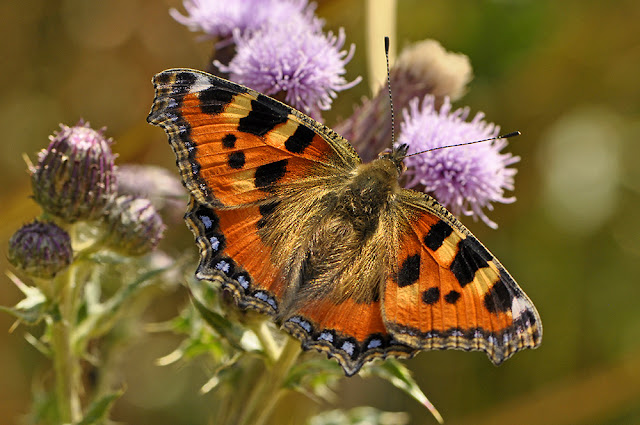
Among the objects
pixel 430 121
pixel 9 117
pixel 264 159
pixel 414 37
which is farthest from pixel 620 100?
pixel 9 117

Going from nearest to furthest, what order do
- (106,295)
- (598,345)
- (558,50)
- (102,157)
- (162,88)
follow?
1. (162,88)
2. (102,157)
3. (106,295)
4. (598,345)
5. (558,50)

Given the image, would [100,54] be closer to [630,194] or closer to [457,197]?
[457,197]

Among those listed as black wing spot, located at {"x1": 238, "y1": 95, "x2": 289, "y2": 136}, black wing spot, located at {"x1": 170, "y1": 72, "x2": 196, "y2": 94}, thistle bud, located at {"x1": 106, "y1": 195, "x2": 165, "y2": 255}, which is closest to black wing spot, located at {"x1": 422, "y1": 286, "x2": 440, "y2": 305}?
black wing spot, located at {"x1": 238, "y1": 95, "x2": 289, "y2": 136}

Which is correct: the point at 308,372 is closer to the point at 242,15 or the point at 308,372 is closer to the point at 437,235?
the point at 437,235

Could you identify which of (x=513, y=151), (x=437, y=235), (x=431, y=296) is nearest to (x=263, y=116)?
(x=437, y=235)

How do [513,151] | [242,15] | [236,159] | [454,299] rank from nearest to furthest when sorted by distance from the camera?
[454,299] → [236,159] → [242,15] → [513,151]

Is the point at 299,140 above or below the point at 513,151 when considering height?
below
